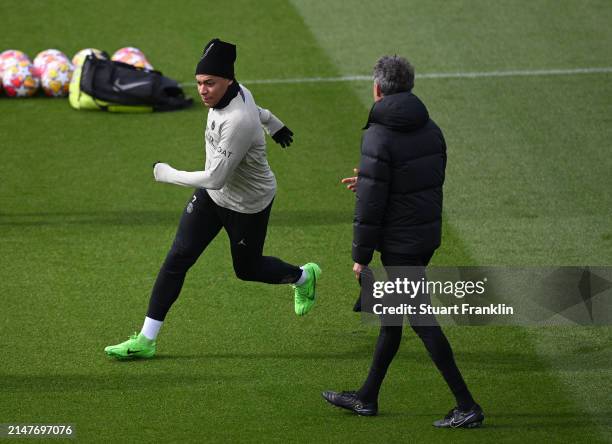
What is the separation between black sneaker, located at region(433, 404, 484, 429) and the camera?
726 cm

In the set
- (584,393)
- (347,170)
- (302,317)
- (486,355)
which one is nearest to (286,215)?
(347,170)

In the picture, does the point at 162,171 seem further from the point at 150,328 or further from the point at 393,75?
the point at 393,75

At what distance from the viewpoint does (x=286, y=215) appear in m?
11.3

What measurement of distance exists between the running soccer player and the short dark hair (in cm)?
116

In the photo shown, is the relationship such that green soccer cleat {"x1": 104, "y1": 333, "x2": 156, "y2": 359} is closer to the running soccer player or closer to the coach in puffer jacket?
the running soccer player

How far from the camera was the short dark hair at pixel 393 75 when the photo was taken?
690 cm

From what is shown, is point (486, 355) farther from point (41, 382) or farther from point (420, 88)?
point (420, 88)

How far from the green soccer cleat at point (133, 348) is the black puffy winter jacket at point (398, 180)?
6.83 feet

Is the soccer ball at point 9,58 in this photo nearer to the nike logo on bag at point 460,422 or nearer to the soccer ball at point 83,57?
the soccer ball at point 83,57

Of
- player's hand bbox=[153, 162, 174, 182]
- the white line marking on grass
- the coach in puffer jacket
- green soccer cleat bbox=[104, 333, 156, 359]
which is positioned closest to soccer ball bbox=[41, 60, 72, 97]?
the white line marking on grass

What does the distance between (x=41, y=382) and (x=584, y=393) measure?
3769 millimetres

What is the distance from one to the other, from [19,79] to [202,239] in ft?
24.8

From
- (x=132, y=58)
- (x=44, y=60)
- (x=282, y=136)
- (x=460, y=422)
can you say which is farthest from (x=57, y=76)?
(x=460, y=422)

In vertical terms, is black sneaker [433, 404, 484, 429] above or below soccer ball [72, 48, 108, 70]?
below
